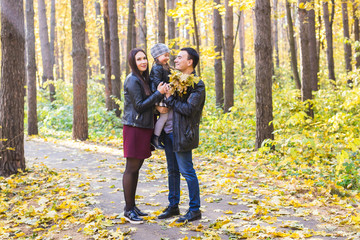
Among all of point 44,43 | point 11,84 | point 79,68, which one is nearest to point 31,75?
point 79,68

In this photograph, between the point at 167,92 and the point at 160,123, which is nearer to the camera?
the point at 167,92

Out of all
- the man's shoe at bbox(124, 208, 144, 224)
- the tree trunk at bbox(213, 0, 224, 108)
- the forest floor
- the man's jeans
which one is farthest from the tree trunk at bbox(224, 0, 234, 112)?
the man's shoe at bbox(124, 208, 144, 224)

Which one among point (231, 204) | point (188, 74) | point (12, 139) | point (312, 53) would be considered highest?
point (312, 53)

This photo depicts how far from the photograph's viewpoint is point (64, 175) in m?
7.22

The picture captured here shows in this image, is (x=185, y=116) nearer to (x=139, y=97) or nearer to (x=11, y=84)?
(x=139, y=97)

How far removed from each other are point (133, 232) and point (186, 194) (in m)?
1.88

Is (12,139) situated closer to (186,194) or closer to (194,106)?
(186,194)

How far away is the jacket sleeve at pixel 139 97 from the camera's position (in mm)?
4148

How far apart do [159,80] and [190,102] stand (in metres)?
0.49

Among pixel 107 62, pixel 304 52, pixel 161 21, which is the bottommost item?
pixel 304 52

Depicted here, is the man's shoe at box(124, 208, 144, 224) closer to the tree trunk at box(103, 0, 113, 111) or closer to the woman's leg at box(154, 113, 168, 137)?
the woman's leg at box(154, 113, 168, 137)

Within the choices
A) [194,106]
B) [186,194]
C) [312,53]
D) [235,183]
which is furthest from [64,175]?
[312,53]

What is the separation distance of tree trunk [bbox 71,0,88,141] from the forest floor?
3.17 meters

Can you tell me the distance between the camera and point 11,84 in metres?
7.04
